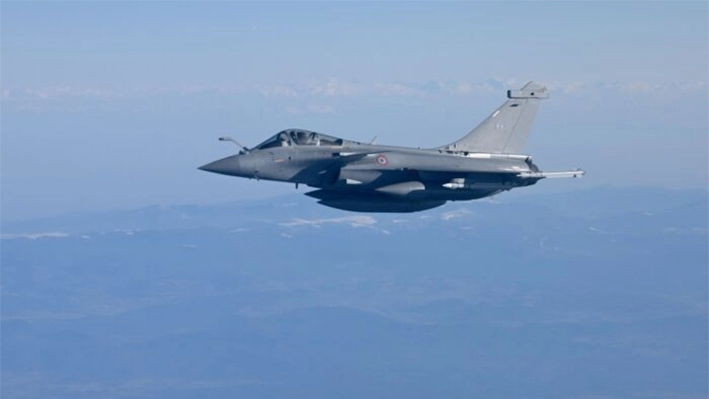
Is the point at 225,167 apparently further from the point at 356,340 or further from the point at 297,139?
the point at 356,340

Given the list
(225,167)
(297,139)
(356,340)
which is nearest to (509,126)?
(297,139)

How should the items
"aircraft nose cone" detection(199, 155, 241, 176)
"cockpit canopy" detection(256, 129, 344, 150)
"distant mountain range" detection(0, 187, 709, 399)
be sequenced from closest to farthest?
1. "aircraft nose cone" detection(199, 155, 241, 176)
2. "cockpit canopy" detection(256, 129, 344, 150)
3. "distant mountain range" detection(0, 187, 709, 399)

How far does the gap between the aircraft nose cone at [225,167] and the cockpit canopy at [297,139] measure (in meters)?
1.10

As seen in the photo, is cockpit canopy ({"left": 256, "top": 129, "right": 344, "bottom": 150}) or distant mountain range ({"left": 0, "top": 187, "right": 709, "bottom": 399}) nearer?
cockpit canopy ({"left": 256, "top": 129, "right": 344, "bottom": 150})

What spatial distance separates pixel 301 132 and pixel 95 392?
11634 centimetres

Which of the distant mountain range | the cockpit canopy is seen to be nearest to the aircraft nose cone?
the cockpit canopy

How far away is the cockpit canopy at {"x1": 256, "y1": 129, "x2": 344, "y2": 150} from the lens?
38438 mm

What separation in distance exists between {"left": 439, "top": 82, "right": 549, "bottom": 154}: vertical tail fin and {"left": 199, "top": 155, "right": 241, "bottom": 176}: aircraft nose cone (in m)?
8.40

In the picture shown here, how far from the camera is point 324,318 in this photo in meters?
172

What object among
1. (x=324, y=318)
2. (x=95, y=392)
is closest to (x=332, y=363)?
(x=324, y=318)

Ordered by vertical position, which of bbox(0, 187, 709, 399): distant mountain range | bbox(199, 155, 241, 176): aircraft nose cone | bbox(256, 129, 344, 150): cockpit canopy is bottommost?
bbox(0, 187, 709, 399): distant mountain range

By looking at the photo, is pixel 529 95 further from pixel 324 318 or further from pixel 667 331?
pixel 667 331

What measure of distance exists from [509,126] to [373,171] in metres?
7.41

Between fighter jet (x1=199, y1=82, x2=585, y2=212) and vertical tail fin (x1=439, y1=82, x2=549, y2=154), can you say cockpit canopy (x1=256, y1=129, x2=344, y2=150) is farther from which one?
vertical tail fin (x1=439, y1=82, x2=549, y2=154)
